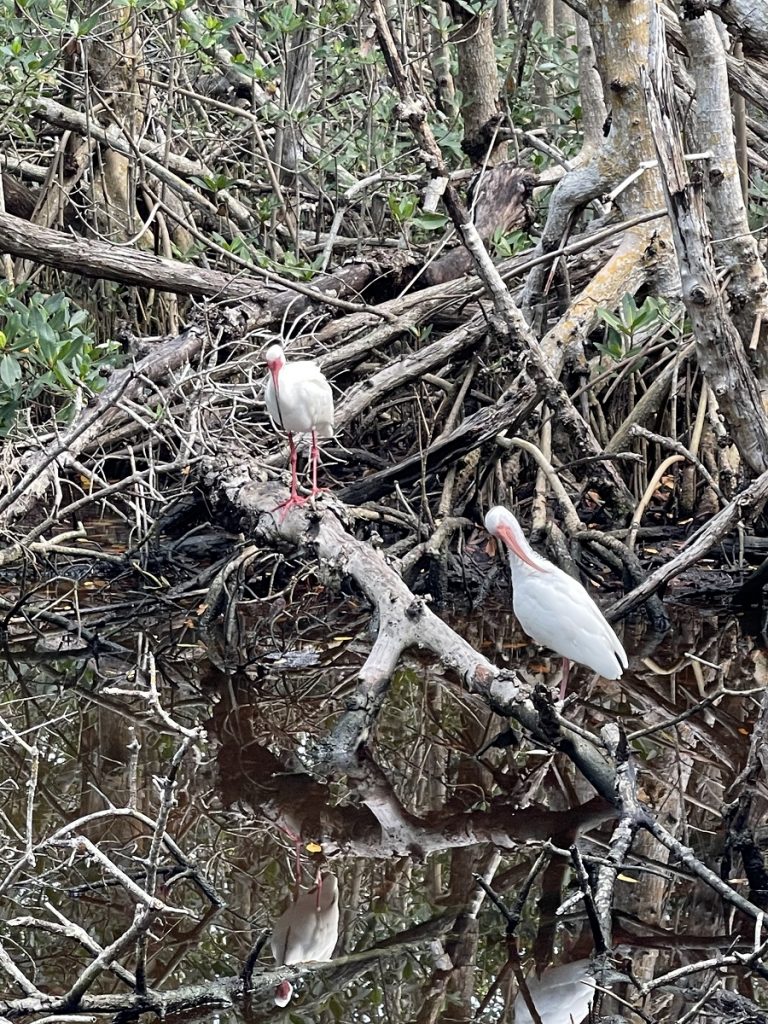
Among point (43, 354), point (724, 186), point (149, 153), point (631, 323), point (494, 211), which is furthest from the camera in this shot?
point (149, 153)

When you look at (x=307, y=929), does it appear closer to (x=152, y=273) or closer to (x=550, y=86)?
(x=152, y=273)

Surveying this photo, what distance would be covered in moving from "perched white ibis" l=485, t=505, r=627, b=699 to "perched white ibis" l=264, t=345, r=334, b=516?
0.95 meters

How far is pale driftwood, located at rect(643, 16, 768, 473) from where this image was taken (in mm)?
4688

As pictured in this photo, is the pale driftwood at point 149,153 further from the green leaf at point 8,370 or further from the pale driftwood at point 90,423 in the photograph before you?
the green leaf at point 8,370

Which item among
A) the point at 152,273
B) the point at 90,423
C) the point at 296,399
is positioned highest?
the point at 152,273

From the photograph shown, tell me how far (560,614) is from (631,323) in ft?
5.49

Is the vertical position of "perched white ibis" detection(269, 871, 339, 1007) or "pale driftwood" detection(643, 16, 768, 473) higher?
"pale driftwood" detection(643, 16, 768, 473)

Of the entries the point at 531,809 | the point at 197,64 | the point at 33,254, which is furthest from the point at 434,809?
the point at 197,64

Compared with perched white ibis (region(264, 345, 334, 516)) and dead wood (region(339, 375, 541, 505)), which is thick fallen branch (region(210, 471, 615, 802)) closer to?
perched white ibis (region(264, 345, 334, 516))

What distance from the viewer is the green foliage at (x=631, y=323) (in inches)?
234

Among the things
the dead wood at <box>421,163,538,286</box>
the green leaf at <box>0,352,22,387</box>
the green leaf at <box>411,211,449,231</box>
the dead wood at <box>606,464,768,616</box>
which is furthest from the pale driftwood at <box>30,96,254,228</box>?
the dead wood at <box>606,464,768,616</box>

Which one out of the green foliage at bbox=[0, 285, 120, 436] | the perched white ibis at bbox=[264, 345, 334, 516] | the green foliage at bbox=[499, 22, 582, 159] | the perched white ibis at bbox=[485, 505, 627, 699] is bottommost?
the perched white ibis at bbox=[485, 505, 627, 699]

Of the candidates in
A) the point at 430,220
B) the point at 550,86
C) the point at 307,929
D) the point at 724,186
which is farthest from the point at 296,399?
the point at 550,86

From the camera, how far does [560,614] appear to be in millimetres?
4879
